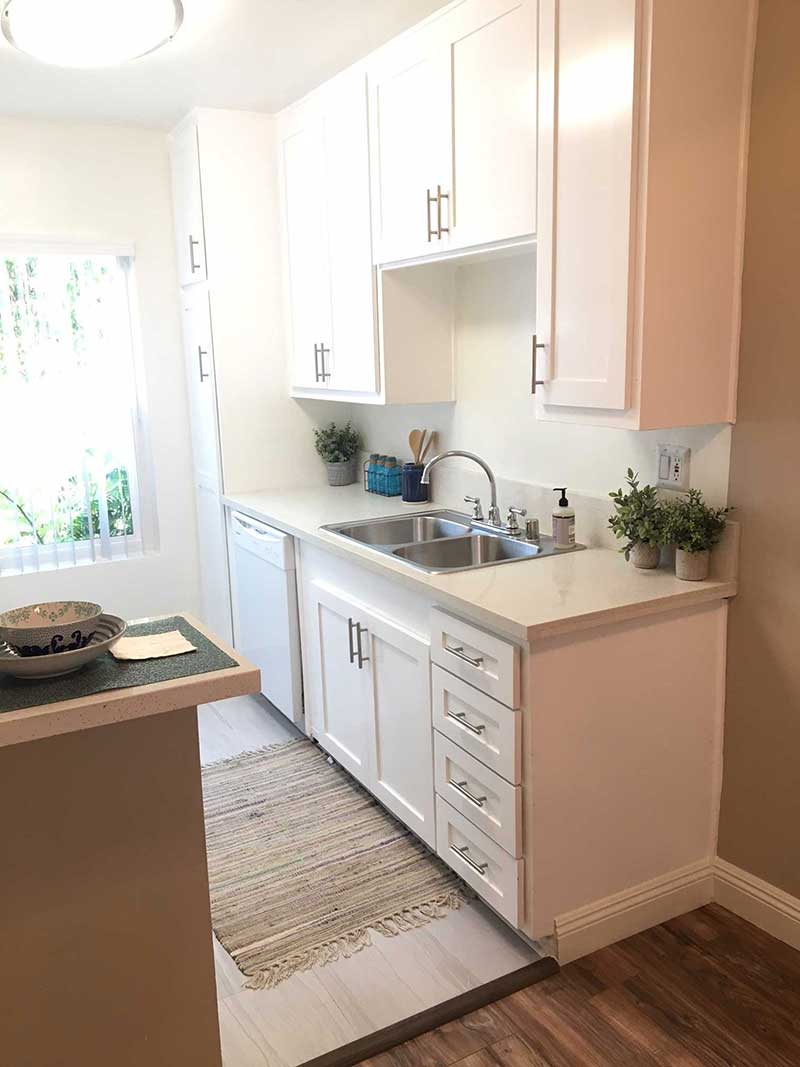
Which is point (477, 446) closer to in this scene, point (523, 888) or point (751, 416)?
point (751, 416)

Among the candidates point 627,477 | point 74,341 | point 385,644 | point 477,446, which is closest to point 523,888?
point 385,644

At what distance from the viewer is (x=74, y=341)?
3910 mm

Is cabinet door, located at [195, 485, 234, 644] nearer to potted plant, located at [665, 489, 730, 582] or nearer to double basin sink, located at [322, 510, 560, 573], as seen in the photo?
double basin sink, located at [322, 510, 560, 573]

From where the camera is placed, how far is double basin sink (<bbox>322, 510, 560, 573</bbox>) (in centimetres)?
276

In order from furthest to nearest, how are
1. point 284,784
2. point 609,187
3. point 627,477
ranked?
point 284,784
point 627,477
point 609,187

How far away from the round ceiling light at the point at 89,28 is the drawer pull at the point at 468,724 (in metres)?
1.89

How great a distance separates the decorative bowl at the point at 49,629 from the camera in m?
1.49

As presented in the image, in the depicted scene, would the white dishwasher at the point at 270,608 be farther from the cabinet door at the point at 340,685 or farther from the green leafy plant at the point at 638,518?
the green leafy plant at the point at 638,518

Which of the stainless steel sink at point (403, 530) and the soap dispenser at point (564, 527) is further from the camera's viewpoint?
the stainless steel sink at point (403, 530)

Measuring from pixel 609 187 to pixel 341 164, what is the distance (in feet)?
4.80

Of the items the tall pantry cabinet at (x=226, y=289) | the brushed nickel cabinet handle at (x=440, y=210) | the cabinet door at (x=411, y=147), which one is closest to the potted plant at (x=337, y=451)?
the tall pantry cabinet at (x=226, y=289)

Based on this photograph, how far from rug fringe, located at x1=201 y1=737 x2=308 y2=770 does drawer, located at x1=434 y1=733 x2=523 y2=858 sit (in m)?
1.14

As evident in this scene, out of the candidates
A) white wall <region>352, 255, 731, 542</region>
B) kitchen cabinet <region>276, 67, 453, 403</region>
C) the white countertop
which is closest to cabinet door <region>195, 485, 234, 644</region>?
kitchen cabinet <region>276, 67, 453, 403</region>

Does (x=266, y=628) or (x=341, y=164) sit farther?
(x=266, y=628)
